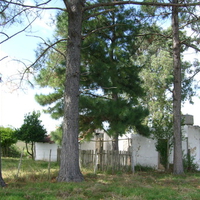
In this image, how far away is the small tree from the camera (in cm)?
2655

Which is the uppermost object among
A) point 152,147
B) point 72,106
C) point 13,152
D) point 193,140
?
point 72,106

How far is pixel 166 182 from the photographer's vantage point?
35.4 feet

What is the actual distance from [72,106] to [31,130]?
1730 centimetres

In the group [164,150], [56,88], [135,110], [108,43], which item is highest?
[108,43]

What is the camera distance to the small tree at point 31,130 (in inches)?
1045

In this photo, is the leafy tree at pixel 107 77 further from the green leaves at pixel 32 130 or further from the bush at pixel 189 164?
the green leaves at pixel 32 130

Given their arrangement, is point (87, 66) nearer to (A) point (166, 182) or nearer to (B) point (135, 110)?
(B) point (135, 110)

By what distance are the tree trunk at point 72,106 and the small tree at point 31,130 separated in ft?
55.7

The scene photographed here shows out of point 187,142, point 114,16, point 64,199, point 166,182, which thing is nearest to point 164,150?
point 187,142

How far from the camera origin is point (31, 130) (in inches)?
1049

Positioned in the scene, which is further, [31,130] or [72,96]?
[31,130]

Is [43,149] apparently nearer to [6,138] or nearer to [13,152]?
[13,152]

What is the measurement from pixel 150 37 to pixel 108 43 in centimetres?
255

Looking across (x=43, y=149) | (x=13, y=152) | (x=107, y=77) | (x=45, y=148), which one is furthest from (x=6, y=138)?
(x=107, y=77)
